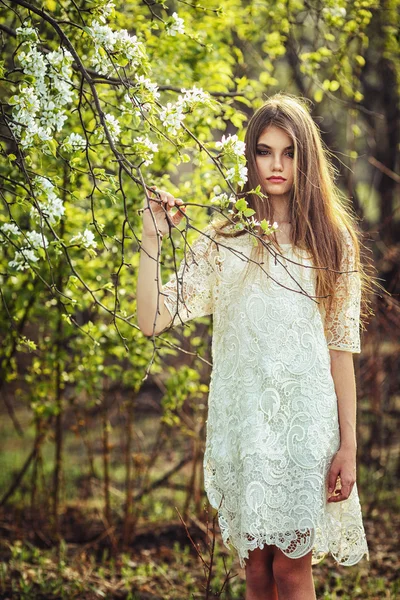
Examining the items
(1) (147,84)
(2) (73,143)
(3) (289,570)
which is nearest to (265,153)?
(1) (147,84)

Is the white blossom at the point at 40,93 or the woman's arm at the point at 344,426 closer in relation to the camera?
the white blossom at the point at 40,93

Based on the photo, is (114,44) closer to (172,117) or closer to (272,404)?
(172,117)

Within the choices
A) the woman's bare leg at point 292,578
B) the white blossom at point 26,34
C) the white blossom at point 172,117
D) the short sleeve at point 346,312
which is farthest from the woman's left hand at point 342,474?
the white blossom at point 26,34

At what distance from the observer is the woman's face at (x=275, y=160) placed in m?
→ 2.33

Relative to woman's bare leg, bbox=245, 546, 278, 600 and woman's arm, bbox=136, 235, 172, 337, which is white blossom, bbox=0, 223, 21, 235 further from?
woman's bare leg, bbox=245, 546, 278, 600

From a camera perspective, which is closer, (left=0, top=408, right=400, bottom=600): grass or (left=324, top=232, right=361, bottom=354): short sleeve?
(left=324, top=232, right=361, bottom=354): short sleeve

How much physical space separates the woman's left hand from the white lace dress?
32mm

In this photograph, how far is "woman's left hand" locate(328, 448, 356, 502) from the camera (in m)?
2.16

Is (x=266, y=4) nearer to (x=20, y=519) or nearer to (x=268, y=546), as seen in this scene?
(x=268, y=546)

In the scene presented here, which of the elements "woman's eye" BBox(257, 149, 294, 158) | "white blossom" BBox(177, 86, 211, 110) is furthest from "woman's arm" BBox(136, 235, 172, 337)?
"woman's eye" BBox(257, 149, 294, 158)

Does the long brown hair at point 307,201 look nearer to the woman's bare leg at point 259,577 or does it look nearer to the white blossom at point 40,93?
the white blossom at point 40,93

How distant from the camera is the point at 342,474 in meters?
2.18

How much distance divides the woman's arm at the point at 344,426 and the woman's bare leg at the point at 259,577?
0.98 ft

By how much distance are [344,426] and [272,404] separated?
0.91 feet
